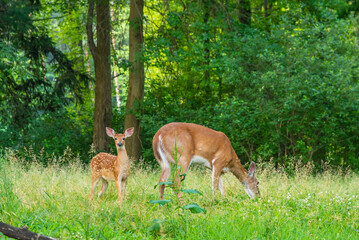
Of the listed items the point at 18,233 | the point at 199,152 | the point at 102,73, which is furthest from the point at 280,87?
the point at 18,233

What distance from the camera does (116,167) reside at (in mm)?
7578

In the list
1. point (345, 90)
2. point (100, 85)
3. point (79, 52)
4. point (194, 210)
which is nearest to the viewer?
point (194, 210)

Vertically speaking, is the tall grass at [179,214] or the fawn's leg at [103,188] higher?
the tall grass at [179,214]

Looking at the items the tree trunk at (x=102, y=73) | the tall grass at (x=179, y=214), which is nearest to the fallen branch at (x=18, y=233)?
the tall grass at (x=179, y=214)

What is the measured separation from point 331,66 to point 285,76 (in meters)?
1.22

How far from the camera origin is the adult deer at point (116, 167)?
749 cm

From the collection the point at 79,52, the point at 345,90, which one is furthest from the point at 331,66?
the point at 79,52

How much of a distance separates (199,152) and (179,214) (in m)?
3.05

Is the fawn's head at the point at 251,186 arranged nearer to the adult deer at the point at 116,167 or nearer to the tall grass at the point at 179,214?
the tall grass at the point at 179,214

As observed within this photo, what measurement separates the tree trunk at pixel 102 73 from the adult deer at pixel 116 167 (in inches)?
292

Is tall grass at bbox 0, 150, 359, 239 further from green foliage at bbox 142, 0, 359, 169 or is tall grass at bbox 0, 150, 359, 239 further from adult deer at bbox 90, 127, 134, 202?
green foliage at bbox 142, 0, 359, 169

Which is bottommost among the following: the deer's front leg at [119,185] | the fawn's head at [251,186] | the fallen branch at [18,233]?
the fawn's head at [251,186]

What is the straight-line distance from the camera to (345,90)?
12562 mm

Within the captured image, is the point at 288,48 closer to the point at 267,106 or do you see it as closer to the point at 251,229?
the point at 267,106
